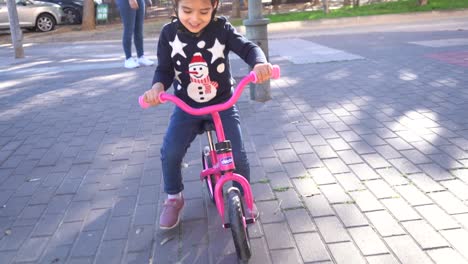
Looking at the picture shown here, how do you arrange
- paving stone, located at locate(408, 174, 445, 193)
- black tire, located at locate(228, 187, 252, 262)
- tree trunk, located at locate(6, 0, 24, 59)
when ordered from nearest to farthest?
black tire, located at locate(228, 187, 252, 262)
paving stone, located at locate(408, 174, 445, 193)
tree trunk, located at locate(6, 0, 24, 59)

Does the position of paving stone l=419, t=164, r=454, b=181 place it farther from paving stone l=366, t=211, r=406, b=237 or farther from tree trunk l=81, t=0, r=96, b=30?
tree trunk l=81, t=0, r=96, b=30

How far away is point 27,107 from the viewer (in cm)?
629

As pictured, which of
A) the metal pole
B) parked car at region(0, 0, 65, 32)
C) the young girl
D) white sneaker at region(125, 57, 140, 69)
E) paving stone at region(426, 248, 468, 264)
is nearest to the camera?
paving stone at region(426, 248, 468, 264)

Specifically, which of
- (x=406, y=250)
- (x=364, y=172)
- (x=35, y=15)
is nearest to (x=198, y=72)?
(x=406, y=250)

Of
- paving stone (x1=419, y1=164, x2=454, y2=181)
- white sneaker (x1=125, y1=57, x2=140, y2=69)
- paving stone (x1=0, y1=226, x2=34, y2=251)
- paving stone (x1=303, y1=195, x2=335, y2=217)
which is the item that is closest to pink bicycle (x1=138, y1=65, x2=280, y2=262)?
paving stone (x1=303, y1=195, x2=335, y2=217)

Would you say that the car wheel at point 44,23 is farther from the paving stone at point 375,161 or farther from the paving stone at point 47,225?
the paving stone at point 375,161

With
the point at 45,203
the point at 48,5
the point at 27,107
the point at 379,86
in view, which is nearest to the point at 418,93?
the point at 379,86

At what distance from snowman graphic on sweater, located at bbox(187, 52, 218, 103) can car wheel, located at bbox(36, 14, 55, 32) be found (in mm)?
16620

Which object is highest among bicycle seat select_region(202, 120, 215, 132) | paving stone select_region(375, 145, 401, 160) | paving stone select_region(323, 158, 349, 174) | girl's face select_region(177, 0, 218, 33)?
girl's face select_region(177, 0, 218, 33)

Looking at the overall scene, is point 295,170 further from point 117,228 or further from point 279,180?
point 117,228

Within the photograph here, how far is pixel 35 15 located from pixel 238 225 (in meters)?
17.2

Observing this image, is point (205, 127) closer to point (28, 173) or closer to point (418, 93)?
point (28, 173)

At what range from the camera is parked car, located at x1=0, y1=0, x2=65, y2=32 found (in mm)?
17359

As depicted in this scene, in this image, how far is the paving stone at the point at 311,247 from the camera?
2793 mm
